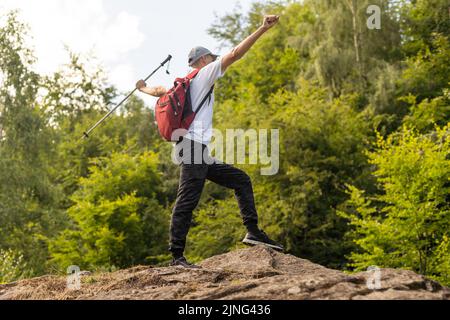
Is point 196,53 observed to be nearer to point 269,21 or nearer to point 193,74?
point 193,74

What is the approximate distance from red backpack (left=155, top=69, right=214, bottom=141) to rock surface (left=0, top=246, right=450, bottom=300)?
1.27 metres

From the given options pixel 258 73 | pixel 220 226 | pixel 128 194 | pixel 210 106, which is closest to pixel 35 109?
pixel 128 194

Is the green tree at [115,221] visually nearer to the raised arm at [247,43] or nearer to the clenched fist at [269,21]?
the raised arm at [247,43]

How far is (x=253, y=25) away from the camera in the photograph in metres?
38.2

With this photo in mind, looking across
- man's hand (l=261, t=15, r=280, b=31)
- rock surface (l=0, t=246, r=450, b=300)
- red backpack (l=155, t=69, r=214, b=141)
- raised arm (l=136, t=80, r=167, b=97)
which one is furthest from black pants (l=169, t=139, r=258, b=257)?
man's hand (l=261, t=15, r=280, b=31)

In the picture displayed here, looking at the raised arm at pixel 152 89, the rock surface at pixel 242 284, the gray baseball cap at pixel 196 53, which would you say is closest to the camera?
the rock surface at pixel 242 284

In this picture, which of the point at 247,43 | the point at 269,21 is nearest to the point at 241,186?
the point at 247,43

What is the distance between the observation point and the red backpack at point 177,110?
6.21m

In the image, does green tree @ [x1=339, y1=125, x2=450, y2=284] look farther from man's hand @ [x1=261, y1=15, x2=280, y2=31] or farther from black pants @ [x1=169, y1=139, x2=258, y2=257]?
man's hand @ [x1=261, y1=15, x2=280, y2=31]

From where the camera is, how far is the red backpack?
621 centimetres

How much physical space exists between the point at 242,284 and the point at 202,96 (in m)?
2.07

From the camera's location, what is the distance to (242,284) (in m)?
4.82

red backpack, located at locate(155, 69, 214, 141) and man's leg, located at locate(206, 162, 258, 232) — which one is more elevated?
red backpack, located at locate(155, 69, 214, 141)

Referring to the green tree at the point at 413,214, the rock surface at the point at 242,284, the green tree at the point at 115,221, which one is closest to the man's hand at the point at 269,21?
the rock surface at the point at 242,284
